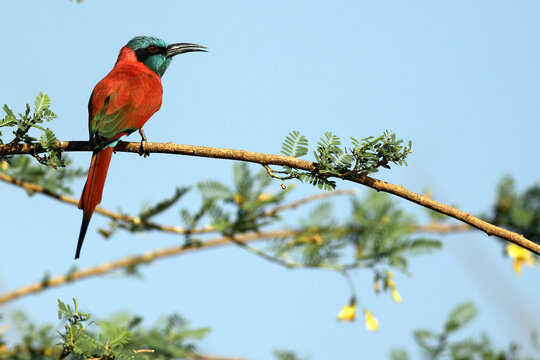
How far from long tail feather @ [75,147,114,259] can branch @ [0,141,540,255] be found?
1.22 feet

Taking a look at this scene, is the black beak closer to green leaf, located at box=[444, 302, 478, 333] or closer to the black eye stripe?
the black eye stripe

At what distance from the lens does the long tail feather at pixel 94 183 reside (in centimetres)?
266

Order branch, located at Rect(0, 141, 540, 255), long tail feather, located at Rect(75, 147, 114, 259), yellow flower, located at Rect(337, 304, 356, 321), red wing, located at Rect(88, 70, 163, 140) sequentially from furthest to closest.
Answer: yellow flower, located at Rect(337, 304, 356, 321), red wing, located at Rect(88, 70, 163, 140), long tail feather, located at Rect(75, 147, 114, 259), branch, located at Rect(0, 141, 540, 255)

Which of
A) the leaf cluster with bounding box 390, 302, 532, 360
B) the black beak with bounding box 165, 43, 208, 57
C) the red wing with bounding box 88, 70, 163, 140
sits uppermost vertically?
the black beak with bounding box 165, 43, 208, 57

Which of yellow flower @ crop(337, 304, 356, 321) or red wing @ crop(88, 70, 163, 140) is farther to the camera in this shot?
yellow flower @ crop(337, 304, 356, 321)

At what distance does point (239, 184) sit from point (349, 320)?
3.00 ft

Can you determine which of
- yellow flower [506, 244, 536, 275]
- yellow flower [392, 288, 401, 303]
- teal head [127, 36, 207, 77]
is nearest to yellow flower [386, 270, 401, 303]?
yellow flower [392, 288, 401, 303]

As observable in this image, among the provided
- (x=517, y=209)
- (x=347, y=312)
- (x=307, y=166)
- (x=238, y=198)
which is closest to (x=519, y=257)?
(x=517, y=209)

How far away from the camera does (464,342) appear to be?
3.70 meters

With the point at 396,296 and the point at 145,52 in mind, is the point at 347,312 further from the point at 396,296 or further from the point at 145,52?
the point at 145,52

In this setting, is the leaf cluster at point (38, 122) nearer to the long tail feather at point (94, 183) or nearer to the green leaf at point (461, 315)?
the long tail feather at point (94, 183)

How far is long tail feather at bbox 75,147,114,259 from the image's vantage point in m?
2.66

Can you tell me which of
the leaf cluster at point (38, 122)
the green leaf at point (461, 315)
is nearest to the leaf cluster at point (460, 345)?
the green leaf at point (461, 315)

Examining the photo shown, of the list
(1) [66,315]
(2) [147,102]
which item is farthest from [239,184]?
(1) [66,315]
